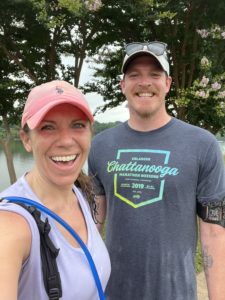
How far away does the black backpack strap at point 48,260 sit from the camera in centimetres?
124

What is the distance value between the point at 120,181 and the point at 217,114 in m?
7.33

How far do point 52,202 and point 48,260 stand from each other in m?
0.31

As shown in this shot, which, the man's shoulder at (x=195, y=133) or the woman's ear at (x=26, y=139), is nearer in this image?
the woman's ear at (x=26, y=139)

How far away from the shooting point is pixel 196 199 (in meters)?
2.09

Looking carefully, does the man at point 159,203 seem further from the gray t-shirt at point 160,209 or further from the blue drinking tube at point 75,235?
the blue drinking tube at point 75,235

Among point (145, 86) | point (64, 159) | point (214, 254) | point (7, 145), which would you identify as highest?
point (7, 145)

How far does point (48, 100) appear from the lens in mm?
1416

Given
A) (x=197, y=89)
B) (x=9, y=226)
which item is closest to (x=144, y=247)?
(x=9, y=226)

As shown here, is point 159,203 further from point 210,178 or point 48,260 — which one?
point 48,260

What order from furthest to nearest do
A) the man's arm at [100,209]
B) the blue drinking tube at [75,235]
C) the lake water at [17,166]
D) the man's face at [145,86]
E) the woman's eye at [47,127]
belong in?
1. the lake water at [17,166]
2. the man's arm at [100,209]
3. the man's face at [145,86]
4. the woman's eye at [47,127]
5. the blue drinking tube at [75,235]

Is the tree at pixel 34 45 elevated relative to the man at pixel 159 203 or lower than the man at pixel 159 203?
elevated

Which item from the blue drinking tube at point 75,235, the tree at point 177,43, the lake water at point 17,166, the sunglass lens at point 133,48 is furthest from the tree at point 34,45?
the blue drinking tube at point 75,235

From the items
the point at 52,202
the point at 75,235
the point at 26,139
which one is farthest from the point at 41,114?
the point at 75,235

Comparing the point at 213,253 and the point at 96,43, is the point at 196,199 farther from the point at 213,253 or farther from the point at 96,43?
the point at 96,43
